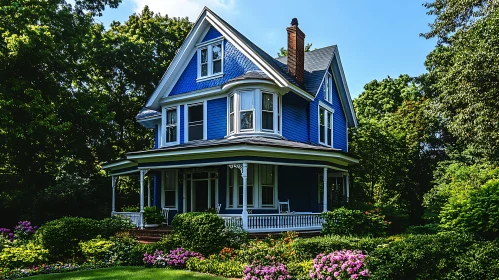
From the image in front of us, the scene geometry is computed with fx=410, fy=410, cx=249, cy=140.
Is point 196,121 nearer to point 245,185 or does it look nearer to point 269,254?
point 245,185

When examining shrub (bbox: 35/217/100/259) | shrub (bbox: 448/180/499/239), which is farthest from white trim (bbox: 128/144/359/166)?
shrub (bbox: 448/180/499/239)

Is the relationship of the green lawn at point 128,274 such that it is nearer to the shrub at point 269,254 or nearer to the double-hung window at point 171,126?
the shrub at point 269,254

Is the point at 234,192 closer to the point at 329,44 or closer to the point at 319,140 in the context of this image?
the point at 319,140

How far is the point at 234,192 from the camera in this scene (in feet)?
58.4

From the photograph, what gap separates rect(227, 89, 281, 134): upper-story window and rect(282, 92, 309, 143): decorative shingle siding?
58 centimetres

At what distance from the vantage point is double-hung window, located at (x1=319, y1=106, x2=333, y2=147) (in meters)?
21.6

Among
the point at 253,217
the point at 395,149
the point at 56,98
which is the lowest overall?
the point at 253,217

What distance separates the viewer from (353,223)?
15.5 meters

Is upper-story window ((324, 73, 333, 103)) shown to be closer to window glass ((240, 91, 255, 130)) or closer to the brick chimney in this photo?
the brick chimney

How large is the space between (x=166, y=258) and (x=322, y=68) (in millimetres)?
12975

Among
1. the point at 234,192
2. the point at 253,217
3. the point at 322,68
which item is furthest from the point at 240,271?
the point at 322,68

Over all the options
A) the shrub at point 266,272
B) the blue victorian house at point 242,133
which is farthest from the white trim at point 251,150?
the shrub at point 266,272

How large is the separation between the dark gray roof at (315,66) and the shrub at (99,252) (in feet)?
37.3

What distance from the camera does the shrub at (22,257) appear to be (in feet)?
41.3
